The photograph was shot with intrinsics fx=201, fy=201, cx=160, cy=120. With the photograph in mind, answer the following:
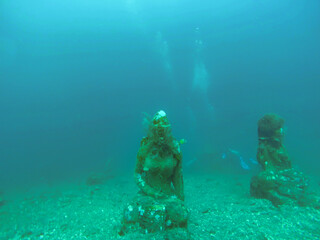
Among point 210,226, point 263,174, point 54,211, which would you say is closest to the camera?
point 210,226

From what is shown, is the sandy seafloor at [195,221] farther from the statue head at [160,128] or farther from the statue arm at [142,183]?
the statue head at [160,128]

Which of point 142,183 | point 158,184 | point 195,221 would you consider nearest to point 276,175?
point 195,221

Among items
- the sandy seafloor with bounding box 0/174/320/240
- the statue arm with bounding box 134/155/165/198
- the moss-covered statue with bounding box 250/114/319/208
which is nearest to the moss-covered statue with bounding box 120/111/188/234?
the statue arm with bounding box 134/155/165/198

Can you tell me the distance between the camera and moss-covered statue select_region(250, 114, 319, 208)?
7.81 m

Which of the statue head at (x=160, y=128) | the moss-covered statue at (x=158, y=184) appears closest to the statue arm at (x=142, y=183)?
the moss-covered statue at (x=158, y=184)

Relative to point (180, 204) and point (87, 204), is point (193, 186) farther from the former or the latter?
point (180, 204)

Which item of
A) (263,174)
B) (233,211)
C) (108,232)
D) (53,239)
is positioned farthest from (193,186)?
(53,239)

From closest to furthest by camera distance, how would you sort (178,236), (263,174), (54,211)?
(178,236) → (263,174) → (54,211)

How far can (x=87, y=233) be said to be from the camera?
6.12 metres

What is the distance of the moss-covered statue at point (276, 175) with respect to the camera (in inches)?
307

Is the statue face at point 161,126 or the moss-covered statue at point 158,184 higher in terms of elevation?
the statue face at point 161,126

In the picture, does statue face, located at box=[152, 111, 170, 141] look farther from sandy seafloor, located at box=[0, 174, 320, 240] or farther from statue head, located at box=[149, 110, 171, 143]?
sandy seafloor, located at box=[0, 174, 320, 240]

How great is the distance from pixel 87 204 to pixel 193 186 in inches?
246

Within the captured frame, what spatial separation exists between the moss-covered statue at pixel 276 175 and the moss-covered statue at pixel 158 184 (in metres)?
4.44
